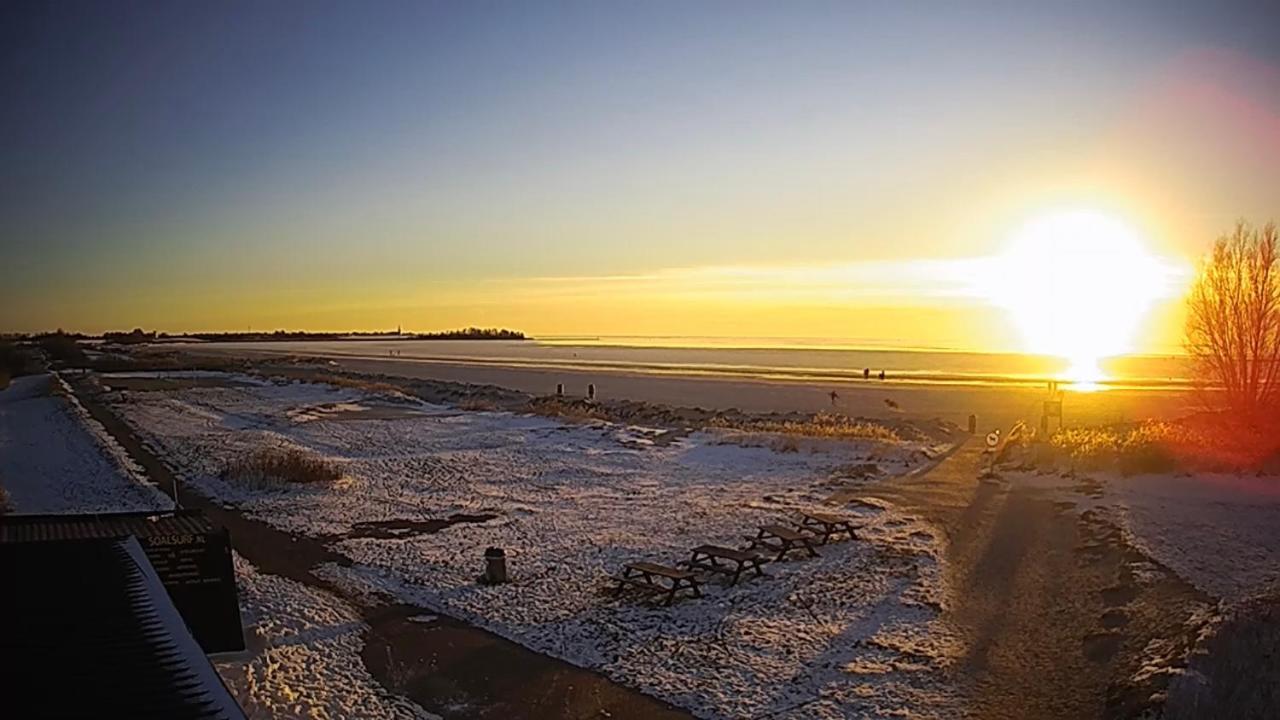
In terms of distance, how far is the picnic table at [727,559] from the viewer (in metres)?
12.5

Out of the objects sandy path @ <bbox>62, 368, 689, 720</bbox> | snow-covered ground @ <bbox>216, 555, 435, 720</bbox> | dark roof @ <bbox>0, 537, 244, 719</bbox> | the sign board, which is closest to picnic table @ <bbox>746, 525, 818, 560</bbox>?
sandy path @ <bbox>62, 368, 689, 720</bbox>

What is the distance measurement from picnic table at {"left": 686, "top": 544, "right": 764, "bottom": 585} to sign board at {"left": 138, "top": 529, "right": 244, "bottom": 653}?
583cm

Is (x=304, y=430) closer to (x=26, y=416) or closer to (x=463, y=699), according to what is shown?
(x=26, y=416)

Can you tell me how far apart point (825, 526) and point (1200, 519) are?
20.6 feet

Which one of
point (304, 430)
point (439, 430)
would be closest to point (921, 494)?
point (439, 430)

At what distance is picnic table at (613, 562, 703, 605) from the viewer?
11.6m

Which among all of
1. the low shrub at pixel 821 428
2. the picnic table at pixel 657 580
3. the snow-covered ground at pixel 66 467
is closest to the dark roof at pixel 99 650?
the picnic table at pixel 657 580

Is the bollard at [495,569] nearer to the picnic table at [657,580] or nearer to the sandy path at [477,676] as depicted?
the sandy path at [477,676]

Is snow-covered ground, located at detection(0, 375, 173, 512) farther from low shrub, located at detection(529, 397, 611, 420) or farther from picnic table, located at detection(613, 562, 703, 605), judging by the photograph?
low shrub, located at detection(529, 397, 611, 420)

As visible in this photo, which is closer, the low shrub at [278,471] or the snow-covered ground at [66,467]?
the snow-covered ground at [66,467]

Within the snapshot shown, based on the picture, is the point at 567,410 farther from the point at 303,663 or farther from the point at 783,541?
the point at 303,663

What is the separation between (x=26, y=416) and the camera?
34.3 metres

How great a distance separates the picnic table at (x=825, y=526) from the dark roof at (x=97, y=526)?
29.9ft

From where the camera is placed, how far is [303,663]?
30.8 feet
